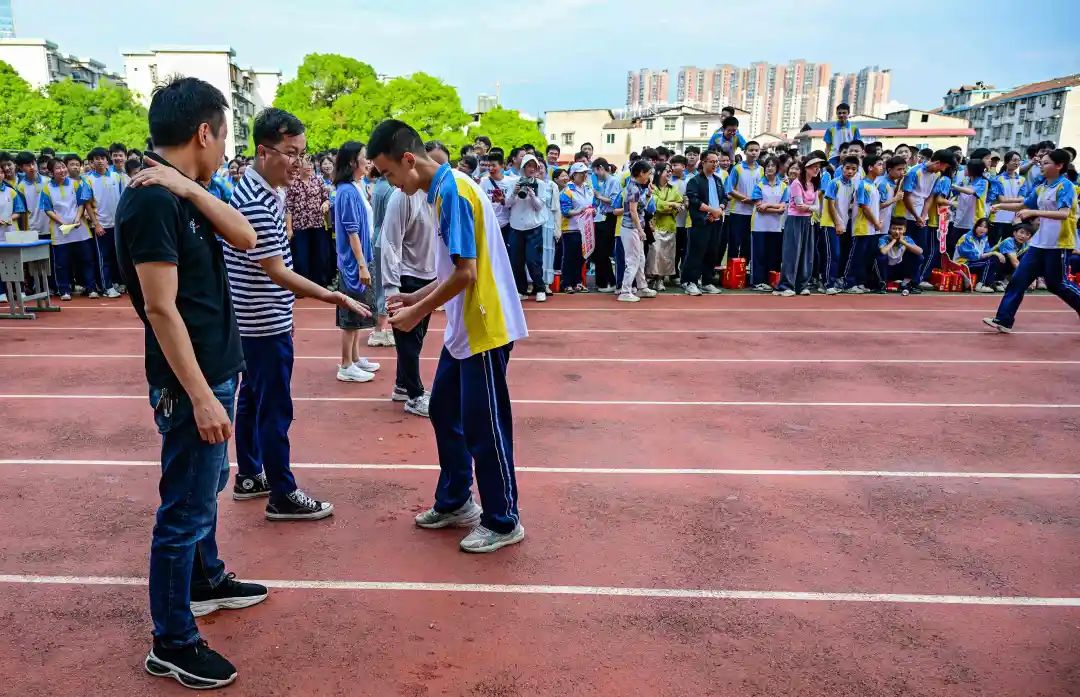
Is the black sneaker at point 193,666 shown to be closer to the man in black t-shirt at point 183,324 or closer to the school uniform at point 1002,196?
the man in black t-shirt at point 183,324

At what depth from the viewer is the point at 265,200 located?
3.65 meters

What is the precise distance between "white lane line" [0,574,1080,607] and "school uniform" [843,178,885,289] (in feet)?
30.0

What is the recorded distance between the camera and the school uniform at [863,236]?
448 inches

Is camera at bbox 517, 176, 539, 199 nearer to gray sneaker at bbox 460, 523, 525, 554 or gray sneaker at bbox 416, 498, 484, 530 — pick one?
gray sneaker at bbox 416, 498, 484, 530

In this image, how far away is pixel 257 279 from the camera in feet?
12.4

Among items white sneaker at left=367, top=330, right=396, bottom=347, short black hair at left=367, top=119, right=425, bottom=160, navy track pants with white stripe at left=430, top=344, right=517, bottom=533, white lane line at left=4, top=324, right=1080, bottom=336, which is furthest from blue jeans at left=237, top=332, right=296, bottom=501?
white lane line at left=4, top=324, right=1080, bottom=336

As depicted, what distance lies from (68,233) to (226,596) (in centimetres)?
997

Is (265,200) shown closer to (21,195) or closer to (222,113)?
(222,113)

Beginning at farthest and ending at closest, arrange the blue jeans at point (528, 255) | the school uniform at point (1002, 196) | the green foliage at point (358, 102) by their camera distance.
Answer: the green foliage at point (358, 102) < the school uniform at point (1002, 196) < the blue jeans at point (528, 255)

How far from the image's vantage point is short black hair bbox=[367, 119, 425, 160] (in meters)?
3.40

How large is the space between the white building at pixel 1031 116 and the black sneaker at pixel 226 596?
7479 centimetres

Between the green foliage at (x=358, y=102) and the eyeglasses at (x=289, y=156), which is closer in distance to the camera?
the eyeglasses at (x=289, y=156)

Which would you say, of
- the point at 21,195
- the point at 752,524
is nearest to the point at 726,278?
the point at 752,524

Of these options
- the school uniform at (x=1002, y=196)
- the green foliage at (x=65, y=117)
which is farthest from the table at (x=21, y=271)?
the green foliage at (x=65, y=117)
